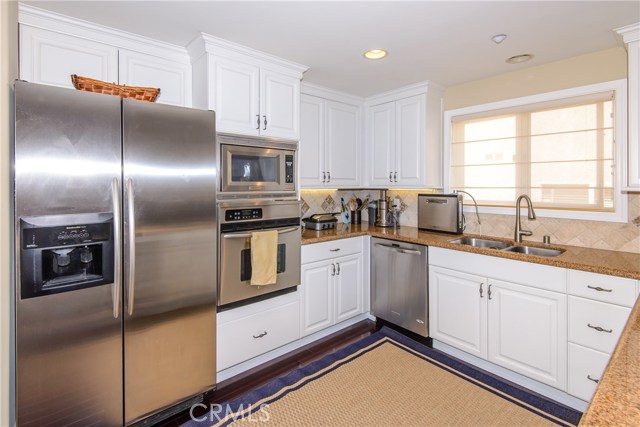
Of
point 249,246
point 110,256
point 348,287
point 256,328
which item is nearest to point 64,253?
point 110,256

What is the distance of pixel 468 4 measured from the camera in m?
1.77

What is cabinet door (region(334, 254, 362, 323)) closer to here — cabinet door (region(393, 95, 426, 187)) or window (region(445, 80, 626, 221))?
cabinet door (region(393, 95, 426, 187))

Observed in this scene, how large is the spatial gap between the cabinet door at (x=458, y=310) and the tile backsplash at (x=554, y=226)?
694 mm

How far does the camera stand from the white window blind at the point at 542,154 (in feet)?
7.86

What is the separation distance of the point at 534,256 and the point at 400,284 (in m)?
1.12

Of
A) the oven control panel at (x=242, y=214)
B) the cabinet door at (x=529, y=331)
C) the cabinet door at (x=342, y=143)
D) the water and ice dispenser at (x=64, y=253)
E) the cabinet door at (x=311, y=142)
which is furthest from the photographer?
the cabinet door at (x=342, y=143)

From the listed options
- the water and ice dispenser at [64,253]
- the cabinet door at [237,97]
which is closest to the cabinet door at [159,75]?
the cabinet door at [237,97]

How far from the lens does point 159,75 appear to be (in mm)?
2260

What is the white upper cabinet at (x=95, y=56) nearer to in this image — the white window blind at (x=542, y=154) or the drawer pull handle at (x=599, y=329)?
the white window blind at (x=542, y=154)

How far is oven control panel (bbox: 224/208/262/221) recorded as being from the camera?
2197 mm

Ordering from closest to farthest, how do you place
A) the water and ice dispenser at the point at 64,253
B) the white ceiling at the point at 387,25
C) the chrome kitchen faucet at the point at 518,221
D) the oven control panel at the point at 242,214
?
the water and ice dispenser at the point at 64,253 → the white ceiling at the point at 387,25 → the oven control panel at the point at 242,214 → the chrome kitchen faucet at the point at 518,221

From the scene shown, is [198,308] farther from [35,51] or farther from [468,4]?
[468,4]

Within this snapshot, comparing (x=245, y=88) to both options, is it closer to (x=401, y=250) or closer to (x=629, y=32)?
(x=401, y=250)

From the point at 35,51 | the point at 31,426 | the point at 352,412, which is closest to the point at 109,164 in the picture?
the point at 35,51
